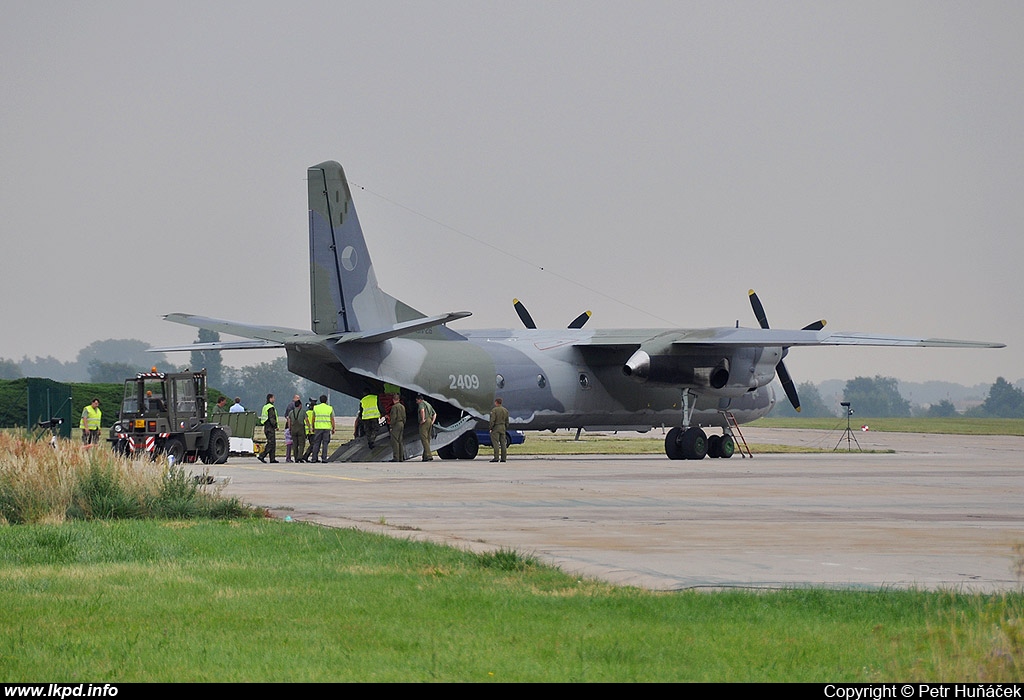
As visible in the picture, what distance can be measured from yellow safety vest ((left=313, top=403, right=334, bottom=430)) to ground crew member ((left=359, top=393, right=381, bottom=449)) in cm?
87

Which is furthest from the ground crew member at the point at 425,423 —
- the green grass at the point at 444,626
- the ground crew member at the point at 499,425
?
the green grass at the point at 444,626

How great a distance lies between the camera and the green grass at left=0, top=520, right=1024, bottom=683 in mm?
7227

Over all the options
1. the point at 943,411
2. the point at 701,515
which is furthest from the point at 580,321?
the point at 943,411

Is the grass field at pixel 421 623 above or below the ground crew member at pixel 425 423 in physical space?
below

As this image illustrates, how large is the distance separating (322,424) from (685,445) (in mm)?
10987

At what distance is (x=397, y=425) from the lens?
1345 inches

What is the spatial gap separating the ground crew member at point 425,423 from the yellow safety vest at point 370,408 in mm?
1139

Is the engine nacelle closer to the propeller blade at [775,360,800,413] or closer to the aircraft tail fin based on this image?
the propeller blade at [775,360,800,413]

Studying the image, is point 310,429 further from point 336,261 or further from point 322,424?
point 336,261

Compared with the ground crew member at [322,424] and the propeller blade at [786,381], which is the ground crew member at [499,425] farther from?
the propeller blade at [786,381]

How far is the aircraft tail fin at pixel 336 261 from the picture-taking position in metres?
33.5

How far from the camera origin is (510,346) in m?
38.8
